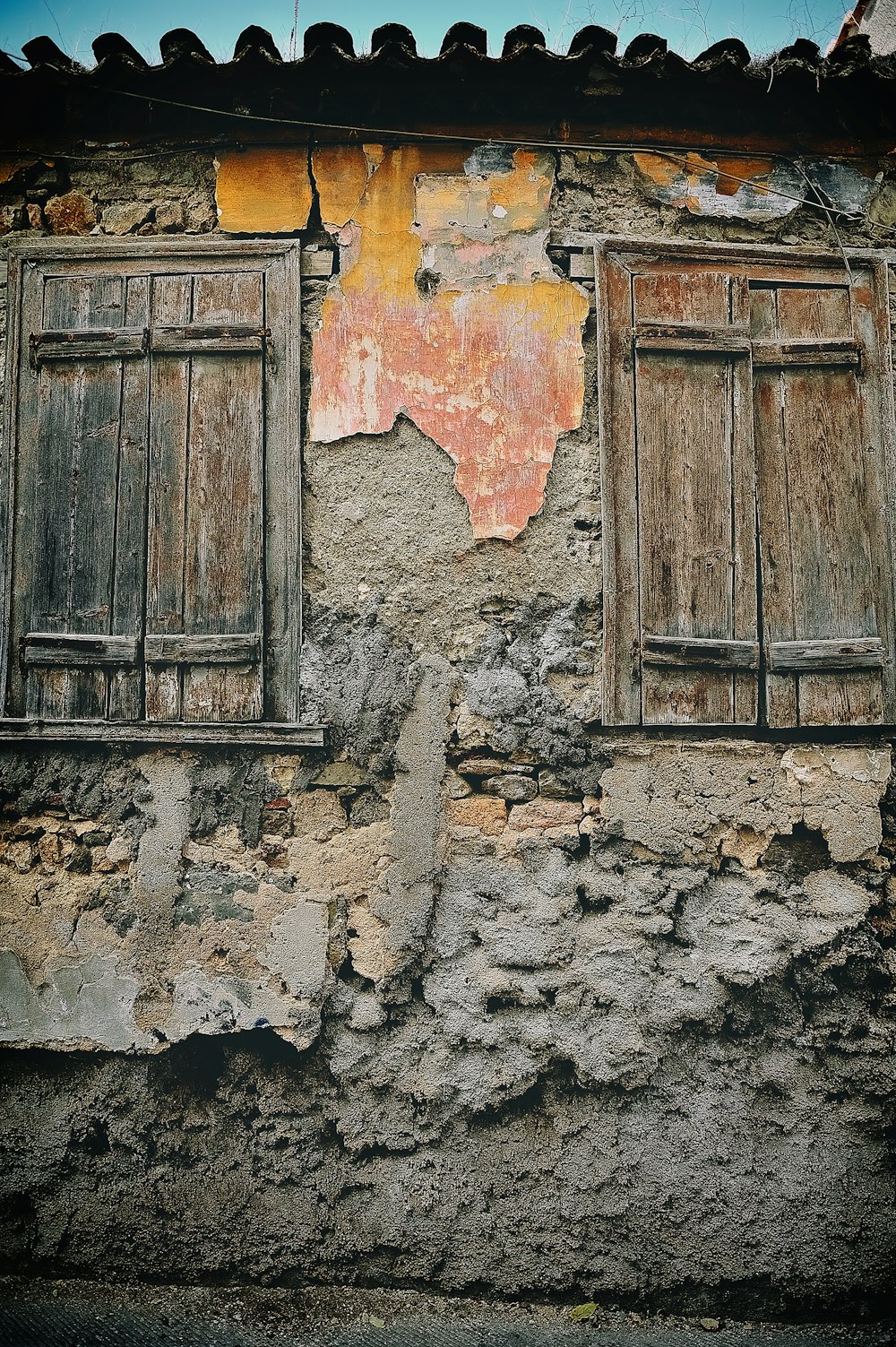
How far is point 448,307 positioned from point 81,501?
1554mm

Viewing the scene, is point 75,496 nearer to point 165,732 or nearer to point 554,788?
point 165,732

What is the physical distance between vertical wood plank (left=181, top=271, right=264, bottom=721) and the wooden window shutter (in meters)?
1.29

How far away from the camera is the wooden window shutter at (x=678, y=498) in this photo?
3334mm

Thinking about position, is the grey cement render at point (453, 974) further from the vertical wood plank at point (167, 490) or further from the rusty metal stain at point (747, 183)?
the rusty metal stain at point (747, 183)

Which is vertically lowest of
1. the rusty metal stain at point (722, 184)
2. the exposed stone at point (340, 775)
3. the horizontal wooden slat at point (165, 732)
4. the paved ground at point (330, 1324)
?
the paved ground at point (330, 1324)

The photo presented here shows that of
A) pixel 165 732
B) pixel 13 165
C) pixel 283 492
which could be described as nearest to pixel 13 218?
pixel 13 165

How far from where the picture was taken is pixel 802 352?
11.3ft

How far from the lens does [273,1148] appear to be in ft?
10.5

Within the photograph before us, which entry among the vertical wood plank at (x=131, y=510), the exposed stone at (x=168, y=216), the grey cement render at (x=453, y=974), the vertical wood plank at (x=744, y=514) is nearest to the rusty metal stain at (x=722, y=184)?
the vertical wood plank at (x=744, y=514)

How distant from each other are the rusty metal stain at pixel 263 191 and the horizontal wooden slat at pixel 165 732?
186 centimetres

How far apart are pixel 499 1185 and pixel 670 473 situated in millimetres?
2608

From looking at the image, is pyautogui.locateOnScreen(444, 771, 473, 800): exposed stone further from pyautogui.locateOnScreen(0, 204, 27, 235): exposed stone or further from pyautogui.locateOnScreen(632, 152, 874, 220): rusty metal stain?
pyautogui.locateOnScreen(0, 204, 27, 235): exposed stone

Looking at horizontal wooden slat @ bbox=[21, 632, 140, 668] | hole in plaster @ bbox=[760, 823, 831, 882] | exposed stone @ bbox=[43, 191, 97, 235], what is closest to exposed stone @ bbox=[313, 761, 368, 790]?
horizontal wooden slat @ bbox=[21, 632, 140, 668]

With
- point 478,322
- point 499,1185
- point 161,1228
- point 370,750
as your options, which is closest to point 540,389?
point 478,322
